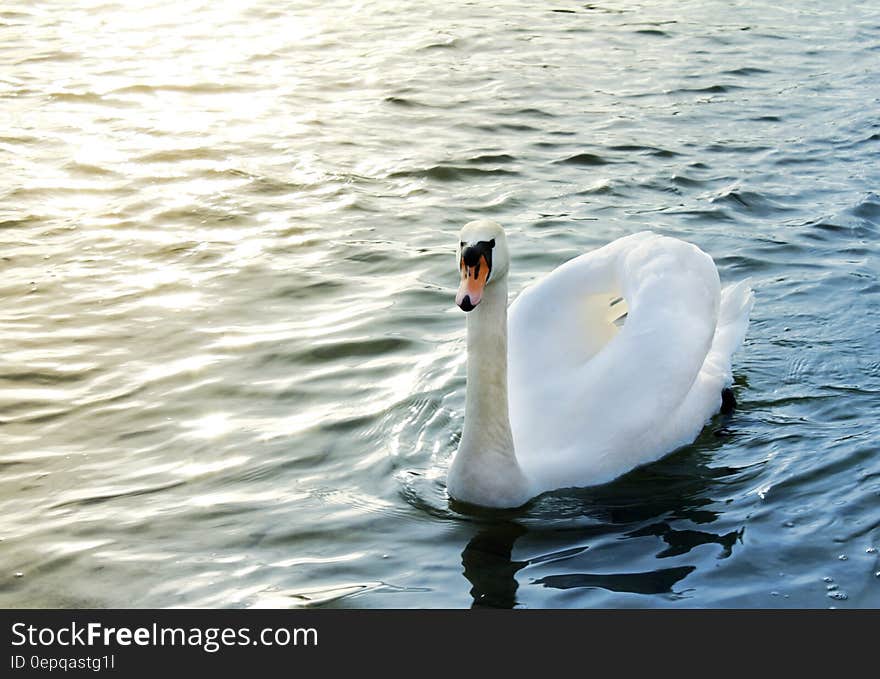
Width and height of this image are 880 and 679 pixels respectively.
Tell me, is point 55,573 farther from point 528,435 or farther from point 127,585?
point 528,435

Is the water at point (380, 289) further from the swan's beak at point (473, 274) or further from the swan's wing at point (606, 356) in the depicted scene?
the swan's beak at point (473, 274)

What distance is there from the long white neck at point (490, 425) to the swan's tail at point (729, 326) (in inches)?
69.0

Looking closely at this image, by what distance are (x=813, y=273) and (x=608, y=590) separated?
4.72m

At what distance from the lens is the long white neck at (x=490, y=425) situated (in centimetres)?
620

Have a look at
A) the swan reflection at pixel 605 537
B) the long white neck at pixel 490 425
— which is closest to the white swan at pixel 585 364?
the long white neck at pixel 490 425

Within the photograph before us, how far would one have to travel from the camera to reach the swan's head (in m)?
5.78

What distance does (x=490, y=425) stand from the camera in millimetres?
6238

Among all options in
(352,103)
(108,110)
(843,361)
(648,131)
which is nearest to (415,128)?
(352,103)

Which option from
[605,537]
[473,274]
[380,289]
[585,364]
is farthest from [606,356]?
[380,289]

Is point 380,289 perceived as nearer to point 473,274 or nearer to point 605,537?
point 473,274

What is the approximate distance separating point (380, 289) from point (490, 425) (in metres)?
3.20

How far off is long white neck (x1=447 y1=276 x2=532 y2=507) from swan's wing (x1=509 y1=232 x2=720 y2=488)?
0.16 meters

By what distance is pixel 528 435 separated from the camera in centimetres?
669
